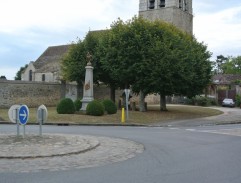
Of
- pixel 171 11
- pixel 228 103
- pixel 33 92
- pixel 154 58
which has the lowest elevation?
pixel 228 103

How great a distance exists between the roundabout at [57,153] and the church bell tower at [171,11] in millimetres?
61777

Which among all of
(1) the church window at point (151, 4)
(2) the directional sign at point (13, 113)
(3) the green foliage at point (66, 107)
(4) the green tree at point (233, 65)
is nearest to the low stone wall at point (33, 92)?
(3) the green foliage at point (66, 107)

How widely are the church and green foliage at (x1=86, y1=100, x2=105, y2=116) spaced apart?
129ft

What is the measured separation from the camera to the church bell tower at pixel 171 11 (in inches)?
2891

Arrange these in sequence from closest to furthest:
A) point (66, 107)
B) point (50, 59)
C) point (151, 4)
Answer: point (66, 107), point (50, 59), point (151, 4)

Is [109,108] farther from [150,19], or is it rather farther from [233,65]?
[233,65]

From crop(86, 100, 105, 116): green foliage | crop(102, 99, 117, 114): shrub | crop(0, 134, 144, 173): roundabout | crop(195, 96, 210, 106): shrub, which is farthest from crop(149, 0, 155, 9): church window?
crop(0, 134, 144, 173): roundabout

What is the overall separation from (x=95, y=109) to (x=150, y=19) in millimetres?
49511

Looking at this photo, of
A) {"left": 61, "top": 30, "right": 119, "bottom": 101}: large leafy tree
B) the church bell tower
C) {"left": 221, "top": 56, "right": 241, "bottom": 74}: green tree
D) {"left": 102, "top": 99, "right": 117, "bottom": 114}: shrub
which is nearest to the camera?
{"left": 102, "top": 99, "right": 117, "bottom": 114}: shrub

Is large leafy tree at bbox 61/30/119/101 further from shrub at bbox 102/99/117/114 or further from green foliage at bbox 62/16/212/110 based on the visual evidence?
shrub at bbox 102/99/117/114

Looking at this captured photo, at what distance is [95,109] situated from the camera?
29516 millimetres

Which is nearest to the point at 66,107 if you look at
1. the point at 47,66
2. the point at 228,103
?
the point at 228,103

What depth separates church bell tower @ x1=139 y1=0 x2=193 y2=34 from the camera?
73.4 m

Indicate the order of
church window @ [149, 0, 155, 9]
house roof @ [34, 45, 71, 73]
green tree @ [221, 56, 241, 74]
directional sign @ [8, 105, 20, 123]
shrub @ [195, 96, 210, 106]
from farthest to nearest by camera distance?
1. green tree @ [221, 56, 241, 74]
2. church window @ [149, 0, 155, 9]
3. house roof @ [34, 45, 71, 73]
4. shrub @ [195, 96, 210, 106]
5. directional sign @ [8, 105, 20, 123]
